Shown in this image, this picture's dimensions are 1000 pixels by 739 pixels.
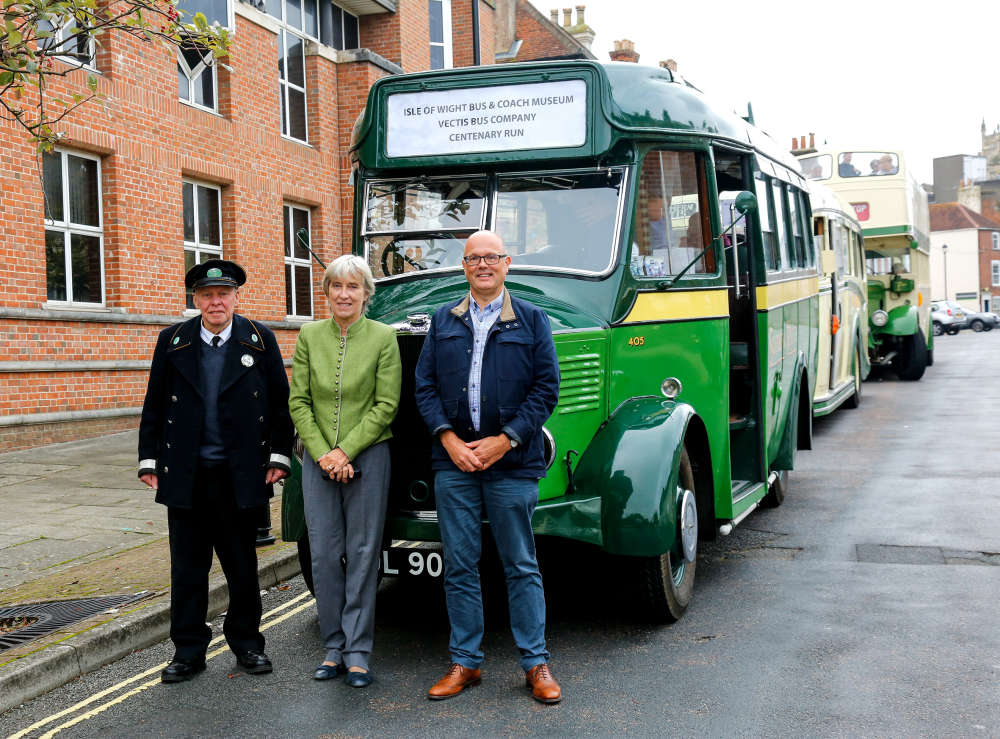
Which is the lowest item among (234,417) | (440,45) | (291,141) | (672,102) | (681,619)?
(681,619)

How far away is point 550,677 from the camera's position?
454 centimetres

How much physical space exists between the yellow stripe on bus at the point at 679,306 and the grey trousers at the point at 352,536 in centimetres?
175

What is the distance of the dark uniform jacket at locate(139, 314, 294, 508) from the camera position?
479 cm

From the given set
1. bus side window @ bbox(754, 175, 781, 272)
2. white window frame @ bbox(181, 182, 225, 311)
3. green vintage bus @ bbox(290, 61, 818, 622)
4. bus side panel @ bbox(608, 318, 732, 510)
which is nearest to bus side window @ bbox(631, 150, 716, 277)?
green vintage bus @ bbox(290, 61, 818, 622)

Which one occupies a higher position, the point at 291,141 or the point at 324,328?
the point at 291,141

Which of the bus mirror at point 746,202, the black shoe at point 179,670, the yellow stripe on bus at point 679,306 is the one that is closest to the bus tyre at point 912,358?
the yellow stripe on bus at point 679,306

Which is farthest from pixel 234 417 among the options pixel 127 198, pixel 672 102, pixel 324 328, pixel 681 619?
pixel 127 198

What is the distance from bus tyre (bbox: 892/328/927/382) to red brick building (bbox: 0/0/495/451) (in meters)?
11.7

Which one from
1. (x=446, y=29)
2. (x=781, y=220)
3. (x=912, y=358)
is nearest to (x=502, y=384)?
(x=781, y=220)

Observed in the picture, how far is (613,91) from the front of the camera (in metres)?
5.84

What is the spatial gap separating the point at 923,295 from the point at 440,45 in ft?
39.3

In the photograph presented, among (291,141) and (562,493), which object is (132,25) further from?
(291,141)

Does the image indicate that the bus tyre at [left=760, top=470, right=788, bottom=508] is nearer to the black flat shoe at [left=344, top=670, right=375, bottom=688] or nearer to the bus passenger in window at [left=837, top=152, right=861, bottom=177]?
the black flat shoe at [left=344, top=670, right=375, bottom=688]

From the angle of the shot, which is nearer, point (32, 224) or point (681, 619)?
point (681, 619)
